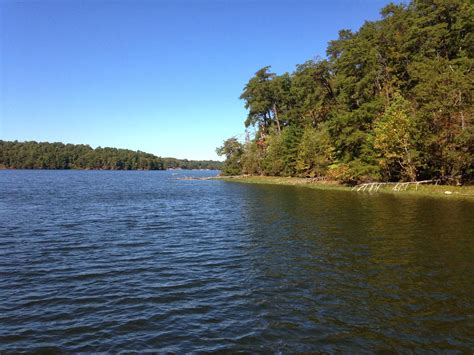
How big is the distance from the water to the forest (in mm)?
27803

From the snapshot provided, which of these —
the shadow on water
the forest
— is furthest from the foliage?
the shadow on water

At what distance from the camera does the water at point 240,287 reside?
9.78 meters

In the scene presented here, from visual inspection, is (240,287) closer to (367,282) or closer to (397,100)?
(367,282)

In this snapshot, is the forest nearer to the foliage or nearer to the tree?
the tree

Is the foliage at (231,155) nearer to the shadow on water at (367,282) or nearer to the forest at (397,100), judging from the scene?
the forest at (397,100)

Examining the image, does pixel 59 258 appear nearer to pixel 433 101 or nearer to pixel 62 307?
pixel 62 307

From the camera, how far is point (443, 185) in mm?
50406

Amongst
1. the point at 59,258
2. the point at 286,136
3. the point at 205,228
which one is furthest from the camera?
the point at 286,136

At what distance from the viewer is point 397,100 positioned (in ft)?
184

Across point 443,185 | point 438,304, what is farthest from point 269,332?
point 443,185

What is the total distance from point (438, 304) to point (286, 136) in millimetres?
81364

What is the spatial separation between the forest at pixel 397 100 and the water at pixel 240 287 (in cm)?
2780

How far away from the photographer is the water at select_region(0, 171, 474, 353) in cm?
978

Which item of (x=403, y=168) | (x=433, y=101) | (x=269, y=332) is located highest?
(x=433, y=101)
